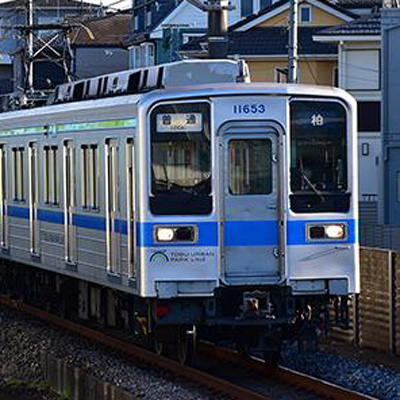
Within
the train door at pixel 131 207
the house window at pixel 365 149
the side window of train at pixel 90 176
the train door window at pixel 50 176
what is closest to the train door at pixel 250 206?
the train door at pixel 131 207

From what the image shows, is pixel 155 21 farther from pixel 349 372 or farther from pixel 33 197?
pixel 349 372

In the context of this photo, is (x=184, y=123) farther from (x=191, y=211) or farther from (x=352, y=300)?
(x=352, y=300)

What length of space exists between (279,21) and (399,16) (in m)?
14.0

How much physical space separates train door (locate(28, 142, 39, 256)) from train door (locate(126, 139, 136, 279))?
149 inches

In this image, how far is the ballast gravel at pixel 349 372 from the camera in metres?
11.1

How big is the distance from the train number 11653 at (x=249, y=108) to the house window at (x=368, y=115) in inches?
1096

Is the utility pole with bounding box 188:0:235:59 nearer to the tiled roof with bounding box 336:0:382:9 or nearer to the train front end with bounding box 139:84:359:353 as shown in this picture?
the train front end with bounding box 139:84:359:353

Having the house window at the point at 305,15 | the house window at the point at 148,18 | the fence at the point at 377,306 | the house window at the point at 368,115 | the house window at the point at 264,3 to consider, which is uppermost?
the house window at the point at 264,3

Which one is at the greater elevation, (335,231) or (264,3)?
(264,3)

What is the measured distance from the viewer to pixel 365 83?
3931cm

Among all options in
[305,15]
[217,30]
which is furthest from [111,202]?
[305,15]

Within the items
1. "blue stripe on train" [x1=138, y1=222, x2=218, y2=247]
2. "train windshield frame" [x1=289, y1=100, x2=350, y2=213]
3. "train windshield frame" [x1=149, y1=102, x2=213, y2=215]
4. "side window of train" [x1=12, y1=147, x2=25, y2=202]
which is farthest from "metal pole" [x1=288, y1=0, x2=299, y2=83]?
"blue stripe on train" [x1=138, y1=222, x2=218, y2=247]

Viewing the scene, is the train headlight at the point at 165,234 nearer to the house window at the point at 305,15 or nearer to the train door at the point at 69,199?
the train door at the point at 69,199

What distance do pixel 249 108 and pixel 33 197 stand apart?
5.02 meters
